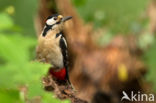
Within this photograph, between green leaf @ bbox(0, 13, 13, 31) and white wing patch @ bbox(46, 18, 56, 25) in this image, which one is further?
white wing patch @ bbox(46, 18, 56, 25)

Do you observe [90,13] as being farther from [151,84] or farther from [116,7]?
[151,84]

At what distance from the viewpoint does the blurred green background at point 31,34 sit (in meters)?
1.36

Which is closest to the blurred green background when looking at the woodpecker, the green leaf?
the green leaf

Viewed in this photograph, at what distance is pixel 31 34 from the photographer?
3568 mm

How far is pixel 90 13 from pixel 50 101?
5.90 metres

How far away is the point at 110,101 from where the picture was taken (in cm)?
762

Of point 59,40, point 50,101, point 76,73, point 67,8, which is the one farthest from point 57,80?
point 76,73

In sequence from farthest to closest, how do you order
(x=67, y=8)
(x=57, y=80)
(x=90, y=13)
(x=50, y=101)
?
1. (x=90, y=13)
2. (x=67, y=8)
3. (x=57, y=80)
4. (x=50, y=101)

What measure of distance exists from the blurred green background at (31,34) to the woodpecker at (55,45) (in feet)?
0.33

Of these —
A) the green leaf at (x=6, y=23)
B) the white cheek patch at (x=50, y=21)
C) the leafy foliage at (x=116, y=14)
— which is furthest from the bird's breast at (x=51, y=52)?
the leafy foliage at (x=116, y=14)

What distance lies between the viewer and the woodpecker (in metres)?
3.60

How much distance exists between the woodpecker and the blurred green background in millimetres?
101

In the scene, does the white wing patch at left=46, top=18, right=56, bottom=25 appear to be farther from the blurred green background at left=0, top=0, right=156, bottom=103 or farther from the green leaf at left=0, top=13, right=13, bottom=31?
the green leaf at left=0, top=13, right=13, bottom=31

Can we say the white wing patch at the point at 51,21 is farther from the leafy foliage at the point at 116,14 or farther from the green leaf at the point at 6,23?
the leafy foliage at the point at 116,14
